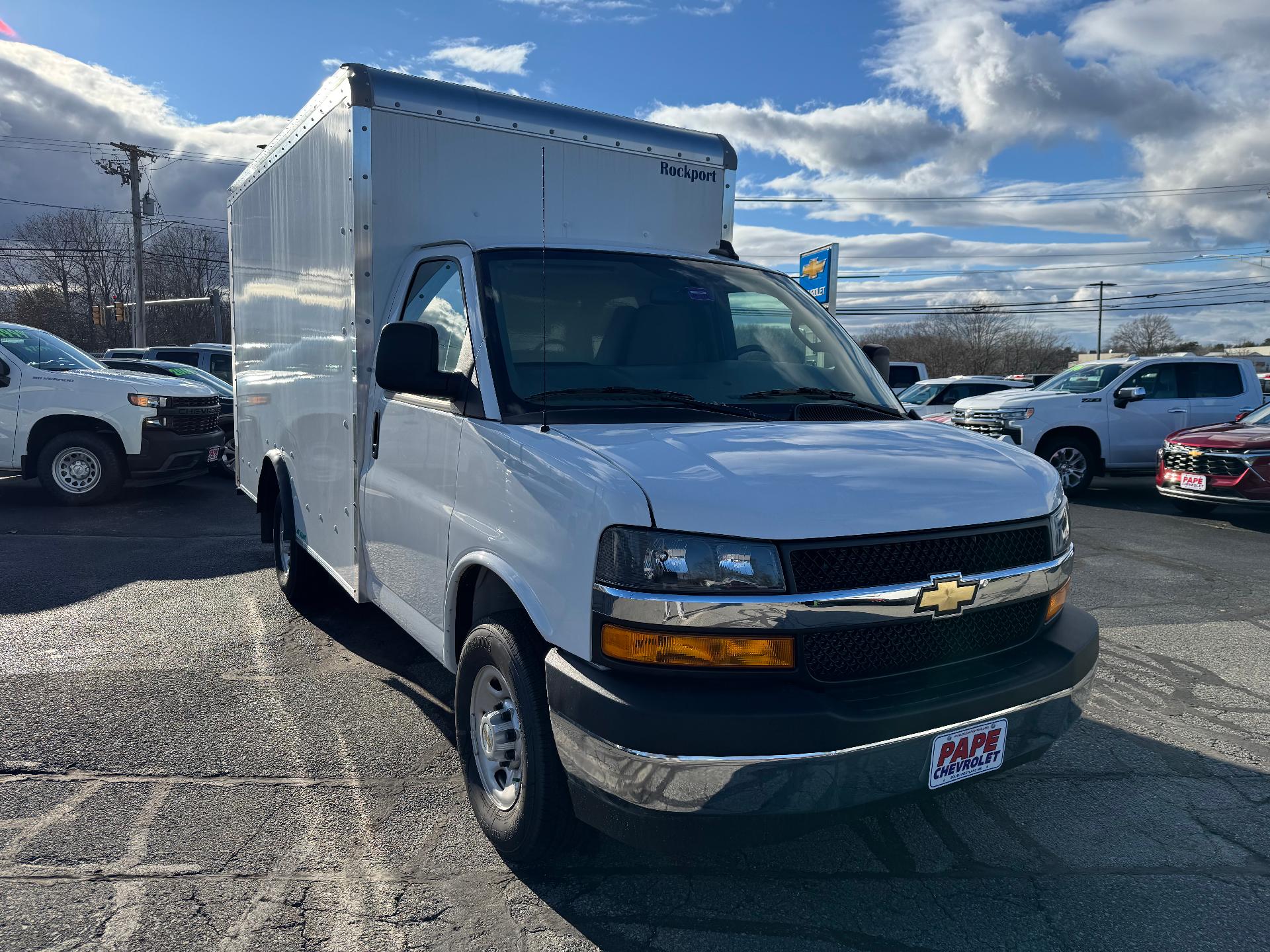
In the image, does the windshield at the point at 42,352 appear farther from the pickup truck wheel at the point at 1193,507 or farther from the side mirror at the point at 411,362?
the pickup truck wheel at the point at 1193,507

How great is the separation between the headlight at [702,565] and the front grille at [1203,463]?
30.5 feet

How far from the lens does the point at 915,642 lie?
2602 mm

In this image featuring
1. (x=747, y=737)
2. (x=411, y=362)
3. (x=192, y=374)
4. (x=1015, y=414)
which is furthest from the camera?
(x=192, y=374)

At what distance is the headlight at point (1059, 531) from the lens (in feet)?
9.48

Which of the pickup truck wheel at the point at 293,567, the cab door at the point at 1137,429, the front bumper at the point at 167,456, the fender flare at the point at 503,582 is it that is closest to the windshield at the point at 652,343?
the fender flare at the point at 503,582

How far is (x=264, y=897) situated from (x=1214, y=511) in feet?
38.0

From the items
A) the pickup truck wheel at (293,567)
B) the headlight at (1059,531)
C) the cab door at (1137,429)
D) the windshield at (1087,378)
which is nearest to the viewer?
the headlight at (1059,531)

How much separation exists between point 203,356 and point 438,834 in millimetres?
17375

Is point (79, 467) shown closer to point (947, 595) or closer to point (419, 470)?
point (419, 470)

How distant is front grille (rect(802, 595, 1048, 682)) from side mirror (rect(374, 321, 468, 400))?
162 centimetres

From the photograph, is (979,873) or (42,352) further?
(42,352)

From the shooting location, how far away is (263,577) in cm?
707

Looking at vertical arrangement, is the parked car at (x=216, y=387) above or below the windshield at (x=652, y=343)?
below

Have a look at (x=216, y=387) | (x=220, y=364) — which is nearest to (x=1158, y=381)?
(x=216, y=387)
